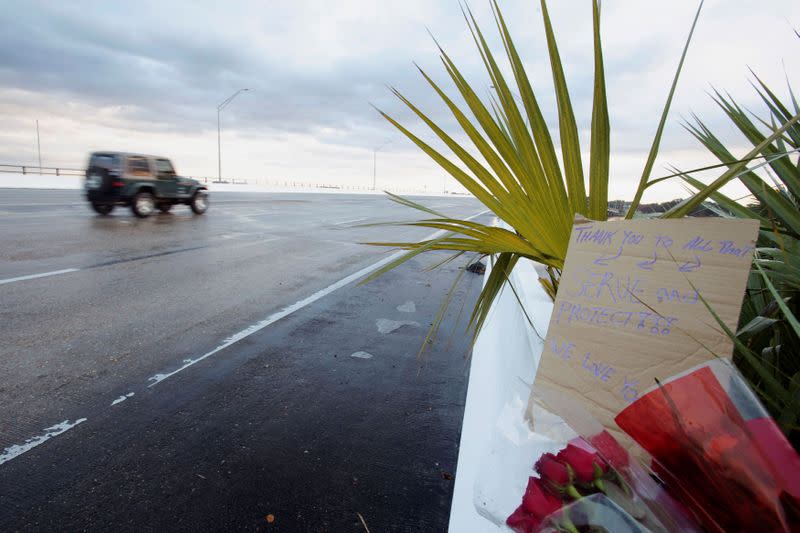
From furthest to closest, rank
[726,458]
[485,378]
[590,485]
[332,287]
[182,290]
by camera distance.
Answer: [332,287], [182,290], [485,378], [590,485], [726,458]

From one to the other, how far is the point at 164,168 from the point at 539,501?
16472mm

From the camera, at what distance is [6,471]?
89.9 inches

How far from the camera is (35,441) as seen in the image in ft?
8.37

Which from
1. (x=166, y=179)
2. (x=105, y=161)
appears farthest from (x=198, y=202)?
(x=105, y=161)

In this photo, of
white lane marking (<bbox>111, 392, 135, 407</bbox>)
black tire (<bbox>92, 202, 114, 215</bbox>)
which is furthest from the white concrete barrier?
black tire (<bbox>92, 202, 114, 215</bbox>)

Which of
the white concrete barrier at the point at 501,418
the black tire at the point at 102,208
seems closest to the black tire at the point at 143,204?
the black tire at the point at 102,208

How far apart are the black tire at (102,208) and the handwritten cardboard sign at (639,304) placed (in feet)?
51.6

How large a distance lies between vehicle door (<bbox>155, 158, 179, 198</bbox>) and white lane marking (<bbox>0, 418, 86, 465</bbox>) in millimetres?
13729

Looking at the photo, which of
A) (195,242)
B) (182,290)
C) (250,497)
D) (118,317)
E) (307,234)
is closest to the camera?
(250,497)

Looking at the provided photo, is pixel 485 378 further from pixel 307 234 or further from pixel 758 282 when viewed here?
pixel 307 234

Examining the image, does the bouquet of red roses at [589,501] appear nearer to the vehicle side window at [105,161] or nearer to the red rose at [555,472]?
the red rose at [555,472]

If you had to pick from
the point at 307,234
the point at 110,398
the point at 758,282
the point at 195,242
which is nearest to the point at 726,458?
the point at 758,282

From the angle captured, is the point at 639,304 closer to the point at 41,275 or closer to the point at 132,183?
the point at 41,275

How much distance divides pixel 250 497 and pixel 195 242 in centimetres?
874
